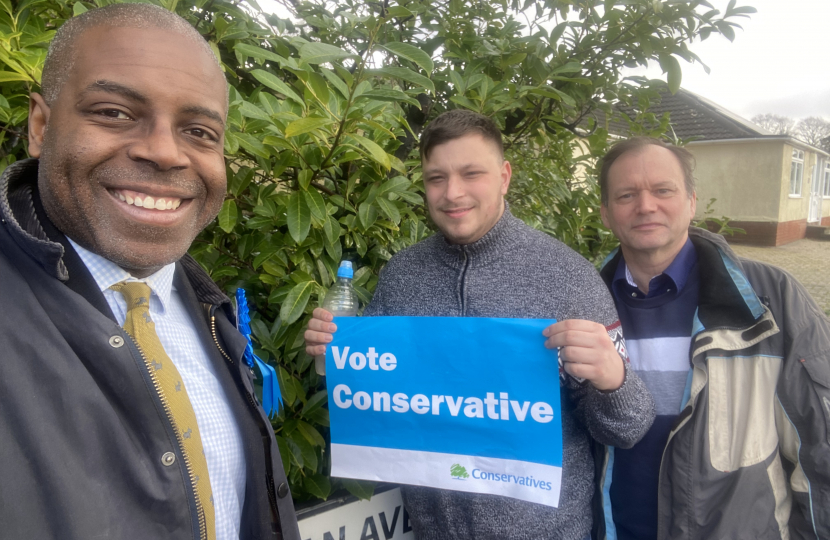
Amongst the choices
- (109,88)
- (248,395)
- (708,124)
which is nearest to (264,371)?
(248,395)

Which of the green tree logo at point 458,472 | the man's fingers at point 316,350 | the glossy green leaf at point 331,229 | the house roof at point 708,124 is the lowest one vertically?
the green tree logo at point 458,472

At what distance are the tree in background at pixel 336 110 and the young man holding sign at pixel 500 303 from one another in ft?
0.58

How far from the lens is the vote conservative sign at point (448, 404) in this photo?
1677 mm

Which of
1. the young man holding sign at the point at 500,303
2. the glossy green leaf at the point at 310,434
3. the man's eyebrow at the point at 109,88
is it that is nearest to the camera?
the man's eyebrow at the point at 109,88

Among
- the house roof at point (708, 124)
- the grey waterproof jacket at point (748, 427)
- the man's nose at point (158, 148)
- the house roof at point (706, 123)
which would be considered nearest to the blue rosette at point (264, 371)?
the man's nose at point (158, 148)

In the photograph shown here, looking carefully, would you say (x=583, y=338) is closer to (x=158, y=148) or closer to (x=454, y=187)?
(x=454, y=187)

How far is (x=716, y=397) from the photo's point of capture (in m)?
1.68

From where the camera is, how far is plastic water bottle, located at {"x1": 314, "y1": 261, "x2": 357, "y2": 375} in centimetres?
184

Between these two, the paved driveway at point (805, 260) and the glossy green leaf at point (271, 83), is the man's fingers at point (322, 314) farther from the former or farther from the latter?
the paved driveway at point (805, 260)

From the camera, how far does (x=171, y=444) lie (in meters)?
1.09

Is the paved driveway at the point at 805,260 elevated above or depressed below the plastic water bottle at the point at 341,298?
below

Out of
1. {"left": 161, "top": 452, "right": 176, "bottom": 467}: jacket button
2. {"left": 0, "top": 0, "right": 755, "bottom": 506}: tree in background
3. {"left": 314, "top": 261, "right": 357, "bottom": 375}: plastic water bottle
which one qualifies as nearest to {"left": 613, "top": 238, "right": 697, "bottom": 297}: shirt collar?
{"left": 0, "top": 0, "right": 755, "bottom": 506}: tree in background

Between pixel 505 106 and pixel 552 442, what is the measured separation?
5.09 feet

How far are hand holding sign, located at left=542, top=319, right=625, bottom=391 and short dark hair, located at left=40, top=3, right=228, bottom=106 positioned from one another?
136 cm
